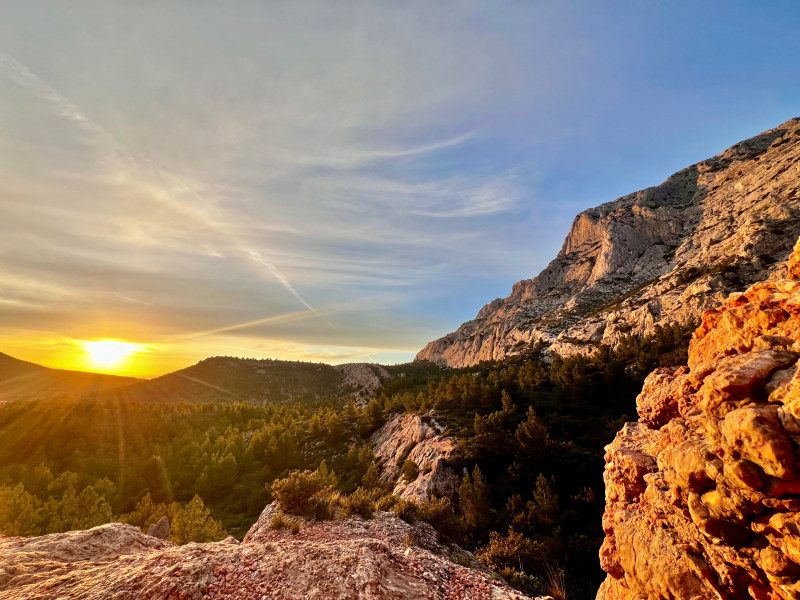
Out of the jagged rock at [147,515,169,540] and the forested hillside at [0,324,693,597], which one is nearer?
the forested hillside at [0,324,693,597]

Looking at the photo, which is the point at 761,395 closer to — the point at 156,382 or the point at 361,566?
the point at 361,566

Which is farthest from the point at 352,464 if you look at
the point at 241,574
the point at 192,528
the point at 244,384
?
the point at 244,384

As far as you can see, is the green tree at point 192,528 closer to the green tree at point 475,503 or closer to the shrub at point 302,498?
the shrub at point 302,498

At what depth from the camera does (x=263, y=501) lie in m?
47.7

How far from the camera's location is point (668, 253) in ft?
431

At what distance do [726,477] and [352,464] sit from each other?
55.0 metres

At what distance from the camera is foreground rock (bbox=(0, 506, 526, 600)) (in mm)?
10102

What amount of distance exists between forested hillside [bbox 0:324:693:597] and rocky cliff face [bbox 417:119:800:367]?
835 inches

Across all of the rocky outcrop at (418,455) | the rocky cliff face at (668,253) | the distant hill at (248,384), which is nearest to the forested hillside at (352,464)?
the rocky outcrop at (418,455)

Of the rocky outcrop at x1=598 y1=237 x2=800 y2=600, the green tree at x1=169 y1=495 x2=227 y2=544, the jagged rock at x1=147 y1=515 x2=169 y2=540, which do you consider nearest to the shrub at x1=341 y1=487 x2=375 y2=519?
the green tree at x1=169 y1=495 x2=227 y2=544

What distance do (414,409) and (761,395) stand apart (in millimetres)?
58257

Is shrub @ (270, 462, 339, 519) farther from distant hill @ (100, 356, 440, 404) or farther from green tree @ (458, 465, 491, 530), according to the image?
distant hill @ (100, 356, 440, 404)

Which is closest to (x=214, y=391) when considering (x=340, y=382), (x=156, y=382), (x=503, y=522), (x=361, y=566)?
(x=156, y=382)

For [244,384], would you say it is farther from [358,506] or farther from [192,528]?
[358,506]
